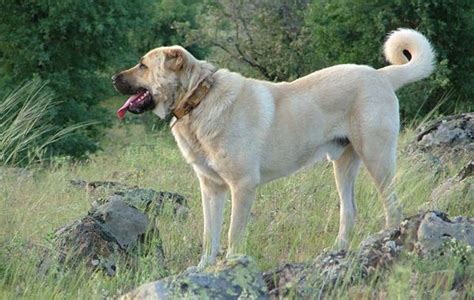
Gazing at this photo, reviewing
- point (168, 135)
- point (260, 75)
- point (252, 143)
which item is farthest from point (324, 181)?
point (260, 75)

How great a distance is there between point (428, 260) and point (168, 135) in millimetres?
18601

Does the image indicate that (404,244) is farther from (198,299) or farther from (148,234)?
(148,234)

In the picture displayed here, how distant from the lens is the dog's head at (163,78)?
6.25 m

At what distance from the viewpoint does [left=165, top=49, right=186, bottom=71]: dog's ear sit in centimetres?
621

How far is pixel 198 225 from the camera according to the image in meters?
6.62

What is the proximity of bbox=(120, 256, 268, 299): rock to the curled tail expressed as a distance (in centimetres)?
299

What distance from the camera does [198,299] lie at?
396 centimetres

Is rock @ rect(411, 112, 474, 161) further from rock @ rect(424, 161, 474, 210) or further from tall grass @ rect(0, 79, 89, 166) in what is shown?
tall grass @ rect(0, 79, 89, 166)

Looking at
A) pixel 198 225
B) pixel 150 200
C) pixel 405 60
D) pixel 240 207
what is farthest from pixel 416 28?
pixel 240 207

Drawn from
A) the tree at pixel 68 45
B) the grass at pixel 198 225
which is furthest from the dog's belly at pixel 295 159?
the tree at pixel 68 45

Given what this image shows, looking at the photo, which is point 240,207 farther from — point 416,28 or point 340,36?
point 340,36

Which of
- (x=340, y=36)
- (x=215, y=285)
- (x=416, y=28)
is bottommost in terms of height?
(x=340, y=36)

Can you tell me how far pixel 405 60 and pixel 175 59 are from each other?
2.03 m

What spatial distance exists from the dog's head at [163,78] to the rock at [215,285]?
7.50 feet
